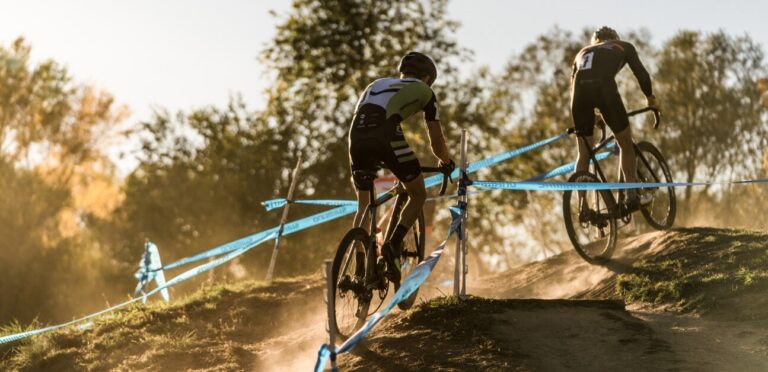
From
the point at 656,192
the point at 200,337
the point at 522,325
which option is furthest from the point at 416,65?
the point at 200,337

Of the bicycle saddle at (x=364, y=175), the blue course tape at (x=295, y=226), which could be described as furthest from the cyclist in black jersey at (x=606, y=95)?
the bicycle saddle at (x=364, y=175)

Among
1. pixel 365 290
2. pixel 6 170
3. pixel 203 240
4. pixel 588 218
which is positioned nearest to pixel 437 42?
pixel 203 240

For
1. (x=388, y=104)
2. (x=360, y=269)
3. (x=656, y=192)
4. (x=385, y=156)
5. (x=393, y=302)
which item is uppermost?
(x=388, y=104)

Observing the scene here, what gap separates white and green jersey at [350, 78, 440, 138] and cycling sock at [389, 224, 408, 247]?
793mm

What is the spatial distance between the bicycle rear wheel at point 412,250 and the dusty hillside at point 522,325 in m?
0.32

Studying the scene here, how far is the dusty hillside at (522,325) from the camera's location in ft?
23.1

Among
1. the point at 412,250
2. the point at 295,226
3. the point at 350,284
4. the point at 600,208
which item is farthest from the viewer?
the point at 295,226

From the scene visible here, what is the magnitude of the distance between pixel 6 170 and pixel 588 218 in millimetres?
24294

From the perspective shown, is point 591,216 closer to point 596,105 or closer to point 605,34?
point 596,105

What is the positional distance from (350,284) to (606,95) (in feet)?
12.0

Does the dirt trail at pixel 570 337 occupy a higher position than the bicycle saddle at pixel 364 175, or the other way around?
the bicycle saddle at pixel 364 175

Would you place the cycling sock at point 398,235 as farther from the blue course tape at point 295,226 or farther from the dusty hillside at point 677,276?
the blue course tape at point 295,226

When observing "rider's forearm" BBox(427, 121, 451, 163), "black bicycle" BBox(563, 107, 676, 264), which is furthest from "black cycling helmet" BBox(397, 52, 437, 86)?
"black bicycle" BBox(563, 107, 676, 264)

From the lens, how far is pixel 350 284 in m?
7.53
